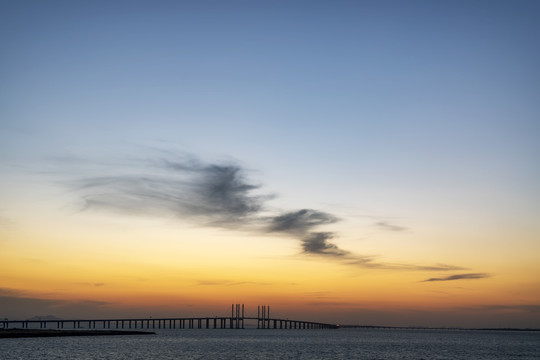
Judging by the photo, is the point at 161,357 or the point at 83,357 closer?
the point at 83,357

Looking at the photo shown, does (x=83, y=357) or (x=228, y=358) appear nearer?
(x=83, y=357)

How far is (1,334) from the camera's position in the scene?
451 feet

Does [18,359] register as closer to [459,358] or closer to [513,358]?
[459,358]

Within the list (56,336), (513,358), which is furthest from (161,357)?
(56,336)

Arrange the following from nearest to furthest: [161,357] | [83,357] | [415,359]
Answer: [83,357], [161,357], [415,359]

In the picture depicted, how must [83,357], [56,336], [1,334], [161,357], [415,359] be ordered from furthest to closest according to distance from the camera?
1. [56,336]
2. [1,334]
3. [415,359]
4. [161,357]
5. [83,357]

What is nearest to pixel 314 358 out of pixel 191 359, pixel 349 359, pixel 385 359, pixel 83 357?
pixel 349 359

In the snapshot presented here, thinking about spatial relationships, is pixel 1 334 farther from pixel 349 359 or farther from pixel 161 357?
pixel 349 359

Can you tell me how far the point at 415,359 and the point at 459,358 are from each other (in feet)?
44.7

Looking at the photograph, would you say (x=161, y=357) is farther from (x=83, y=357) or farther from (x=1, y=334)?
(x=1, y=334)

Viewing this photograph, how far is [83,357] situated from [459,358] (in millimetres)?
72402

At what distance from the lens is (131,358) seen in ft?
299

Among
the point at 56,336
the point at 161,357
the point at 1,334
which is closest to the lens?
the point at 161,357

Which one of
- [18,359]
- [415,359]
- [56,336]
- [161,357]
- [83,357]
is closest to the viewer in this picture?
[18,359]
